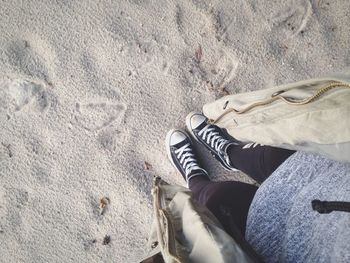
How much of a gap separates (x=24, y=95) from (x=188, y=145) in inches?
28.3

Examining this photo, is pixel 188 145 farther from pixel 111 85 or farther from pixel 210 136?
pixel 111 85

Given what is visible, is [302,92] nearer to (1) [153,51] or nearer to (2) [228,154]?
(2) [228,154]

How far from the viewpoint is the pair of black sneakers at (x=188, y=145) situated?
1572mm

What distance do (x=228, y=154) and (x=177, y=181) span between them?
27cm

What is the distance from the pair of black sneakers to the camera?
5.16 ft

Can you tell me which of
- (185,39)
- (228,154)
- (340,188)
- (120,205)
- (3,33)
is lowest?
(120,205)

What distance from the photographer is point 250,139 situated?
1083 millimetres

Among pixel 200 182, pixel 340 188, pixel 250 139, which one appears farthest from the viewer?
pixel 200 182

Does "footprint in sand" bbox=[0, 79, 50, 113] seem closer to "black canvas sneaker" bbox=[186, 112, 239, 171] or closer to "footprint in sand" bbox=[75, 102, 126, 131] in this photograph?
"footprint in sand" bbox=[75, 102, 126, 131]

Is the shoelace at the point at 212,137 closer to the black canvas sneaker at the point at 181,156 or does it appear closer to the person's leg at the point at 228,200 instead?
the black canvas sneaker at the point at 181,156

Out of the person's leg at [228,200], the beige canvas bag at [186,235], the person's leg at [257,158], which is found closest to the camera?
the beige canvas bag at [186,235]

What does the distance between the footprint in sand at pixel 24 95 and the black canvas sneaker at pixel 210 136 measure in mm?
611

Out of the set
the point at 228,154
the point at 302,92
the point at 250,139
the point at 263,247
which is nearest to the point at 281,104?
the point at 302,92

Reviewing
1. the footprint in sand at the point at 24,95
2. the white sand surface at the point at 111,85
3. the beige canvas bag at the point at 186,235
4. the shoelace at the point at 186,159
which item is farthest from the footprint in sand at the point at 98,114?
the beige canvas bag at the point at 186,235
